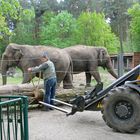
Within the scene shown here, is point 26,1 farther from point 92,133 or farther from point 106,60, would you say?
point 92,133

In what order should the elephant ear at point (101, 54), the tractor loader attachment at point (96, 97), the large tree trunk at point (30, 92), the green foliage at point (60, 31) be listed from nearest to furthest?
the tractor loader attachment at point (96, 97)
the large tree trunk at point (30, 92)
the elephant ear at point (101, 54)
the green foliage at point (60, 31)

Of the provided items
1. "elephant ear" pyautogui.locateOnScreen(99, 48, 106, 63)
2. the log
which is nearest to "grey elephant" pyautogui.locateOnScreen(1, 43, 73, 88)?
the log

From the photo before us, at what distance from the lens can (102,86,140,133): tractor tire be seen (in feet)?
31.6

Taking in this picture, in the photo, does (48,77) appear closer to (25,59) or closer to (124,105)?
(124,105)

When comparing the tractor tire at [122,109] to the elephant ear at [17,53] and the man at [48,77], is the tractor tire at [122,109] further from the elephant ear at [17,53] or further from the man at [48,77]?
the elephant ear at [17,53]

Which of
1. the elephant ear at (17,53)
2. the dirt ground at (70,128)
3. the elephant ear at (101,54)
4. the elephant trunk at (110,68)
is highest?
the elephant ear at (17,53)

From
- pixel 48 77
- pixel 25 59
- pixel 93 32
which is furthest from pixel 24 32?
pixel 48 77

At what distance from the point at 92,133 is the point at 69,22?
142 feet

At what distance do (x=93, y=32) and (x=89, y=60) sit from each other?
86.7 feet

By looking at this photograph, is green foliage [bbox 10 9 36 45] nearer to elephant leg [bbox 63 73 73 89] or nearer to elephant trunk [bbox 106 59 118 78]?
elephant trunk [bbox 106 59 118 78]

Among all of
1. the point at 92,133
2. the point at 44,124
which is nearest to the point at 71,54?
the point at 44,124

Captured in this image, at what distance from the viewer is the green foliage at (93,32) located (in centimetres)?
4631

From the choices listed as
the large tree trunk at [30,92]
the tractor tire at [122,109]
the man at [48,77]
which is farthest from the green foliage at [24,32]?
the tractor tire at [122,109]

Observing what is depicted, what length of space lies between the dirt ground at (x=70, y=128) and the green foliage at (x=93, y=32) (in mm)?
34145
